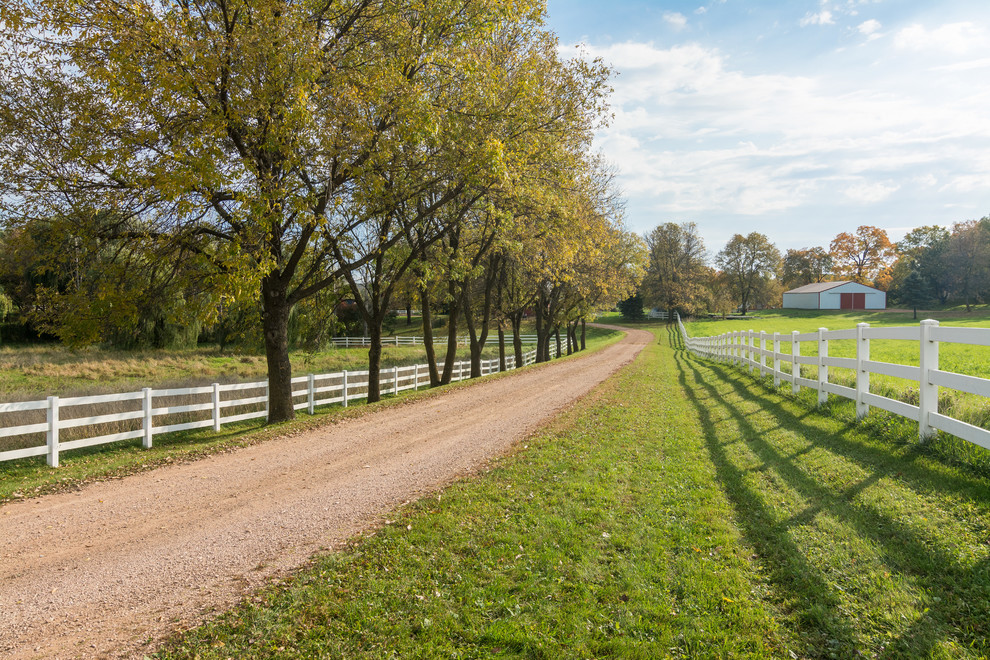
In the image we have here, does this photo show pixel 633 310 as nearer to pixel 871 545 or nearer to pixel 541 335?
pixel 541 335

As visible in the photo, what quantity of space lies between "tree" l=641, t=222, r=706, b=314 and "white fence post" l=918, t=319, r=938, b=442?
71.2 m

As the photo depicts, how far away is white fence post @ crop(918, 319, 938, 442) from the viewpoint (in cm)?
604

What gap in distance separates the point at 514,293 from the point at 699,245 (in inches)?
2282

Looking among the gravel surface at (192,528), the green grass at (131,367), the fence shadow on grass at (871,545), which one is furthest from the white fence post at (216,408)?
the fence shadow on grass at (871,545)

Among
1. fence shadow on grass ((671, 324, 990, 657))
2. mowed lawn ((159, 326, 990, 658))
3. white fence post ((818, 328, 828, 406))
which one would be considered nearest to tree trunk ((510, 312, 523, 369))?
white fence post ((818, 328, 828, 406))

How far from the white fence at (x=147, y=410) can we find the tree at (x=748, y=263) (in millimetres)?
76742

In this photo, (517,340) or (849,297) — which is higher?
(849,297)

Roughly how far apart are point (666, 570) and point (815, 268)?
114m

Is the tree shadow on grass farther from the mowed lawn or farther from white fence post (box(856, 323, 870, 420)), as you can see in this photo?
white fence post (box(856, 323, 870, 420))

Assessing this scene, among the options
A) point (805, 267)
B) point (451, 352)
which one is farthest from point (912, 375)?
point (805, 267)

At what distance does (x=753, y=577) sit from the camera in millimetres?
3965

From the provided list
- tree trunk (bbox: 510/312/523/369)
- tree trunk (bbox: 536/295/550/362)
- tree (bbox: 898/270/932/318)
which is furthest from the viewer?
tree (bbox: 898/270/932/318)

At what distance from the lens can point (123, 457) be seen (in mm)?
8992

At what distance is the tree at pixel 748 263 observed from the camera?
82.9 meters
